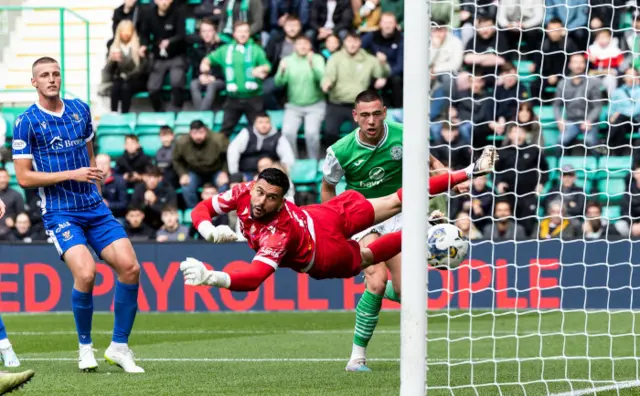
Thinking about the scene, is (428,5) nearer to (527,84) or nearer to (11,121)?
(527,84)

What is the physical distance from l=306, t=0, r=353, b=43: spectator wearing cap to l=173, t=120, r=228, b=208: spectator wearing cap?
2.14 metres

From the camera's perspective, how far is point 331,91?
51.3 feet

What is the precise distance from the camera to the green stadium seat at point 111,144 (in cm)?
1692

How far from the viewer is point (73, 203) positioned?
7.80 m

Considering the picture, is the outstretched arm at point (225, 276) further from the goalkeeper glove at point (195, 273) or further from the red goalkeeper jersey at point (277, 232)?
the red goalkeeper jersey at point (277, 232)

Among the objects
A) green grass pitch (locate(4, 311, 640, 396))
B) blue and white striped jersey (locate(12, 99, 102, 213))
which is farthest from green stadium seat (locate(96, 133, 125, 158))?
blue and white striped jersey (locate(12, 99, 102, 213))

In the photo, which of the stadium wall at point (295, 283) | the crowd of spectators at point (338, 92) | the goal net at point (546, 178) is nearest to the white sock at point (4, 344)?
the goal net at point (546, 178)

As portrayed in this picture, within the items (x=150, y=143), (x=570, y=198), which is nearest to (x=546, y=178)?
(x=570, y=198)

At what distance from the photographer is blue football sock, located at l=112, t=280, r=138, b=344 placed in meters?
7.88

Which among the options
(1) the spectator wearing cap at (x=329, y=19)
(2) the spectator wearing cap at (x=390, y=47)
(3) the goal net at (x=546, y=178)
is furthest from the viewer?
(1) the spectator wearing cap at (x=329, y=19)

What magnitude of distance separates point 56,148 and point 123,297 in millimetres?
1152

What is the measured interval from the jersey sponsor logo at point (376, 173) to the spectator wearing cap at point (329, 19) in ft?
26.7

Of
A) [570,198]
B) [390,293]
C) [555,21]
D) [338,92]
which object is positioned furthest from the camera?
[338,92]

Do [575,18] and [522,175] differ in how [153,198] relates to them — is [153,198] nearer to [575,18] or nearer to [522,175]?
[522,175]
